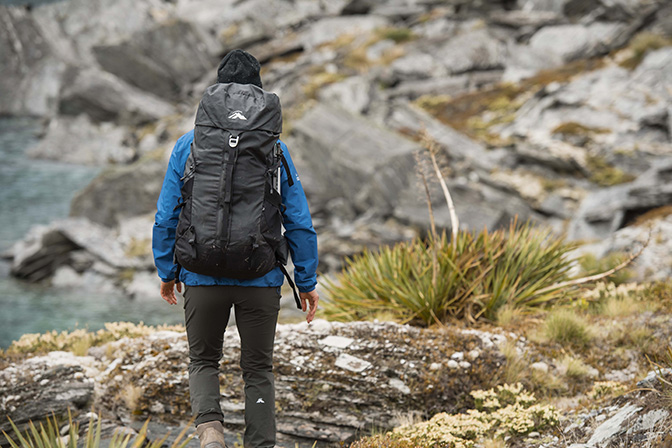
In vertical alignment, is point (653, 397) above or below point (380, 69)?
below

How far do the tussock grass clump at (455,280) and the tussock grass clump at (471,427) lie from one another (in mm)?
1834

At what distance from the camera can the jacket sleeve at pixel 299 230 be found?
3.30 meters

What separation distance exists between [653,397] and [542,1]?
3461 cm

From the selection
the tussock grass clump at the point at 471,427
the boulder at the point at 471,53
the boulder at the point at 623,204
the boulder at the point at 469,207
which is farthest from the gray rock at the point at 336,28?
Answer: the tussock grass clump at the point at 471,427

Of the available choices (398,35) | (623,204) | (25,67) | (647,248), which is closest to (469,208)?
(623,204)

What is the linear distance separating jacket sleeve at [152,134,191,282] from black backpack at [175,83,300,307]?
0.46 ft

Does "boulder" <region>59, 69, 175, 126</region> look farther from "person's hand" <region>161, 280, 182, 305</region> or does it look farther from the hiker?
the hiker

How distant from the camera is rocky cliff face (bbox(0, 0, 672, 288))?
17266 millimetres

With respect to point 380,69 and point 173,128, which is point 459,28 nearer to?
point 380,69

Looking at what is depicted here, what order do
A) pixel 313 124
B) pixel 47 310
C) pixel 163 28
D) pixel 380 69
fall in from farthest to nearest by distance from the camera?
pixel 163 28 → pixel 380 69 → pixel 313 124 → pixel 47 310

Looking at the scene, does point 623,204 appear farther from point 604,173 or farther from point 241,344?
point 241,344

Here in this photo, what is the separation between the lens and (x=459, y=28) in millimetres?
31438

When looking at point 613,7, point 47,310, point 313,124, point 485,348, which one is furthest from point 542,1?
point 485,348

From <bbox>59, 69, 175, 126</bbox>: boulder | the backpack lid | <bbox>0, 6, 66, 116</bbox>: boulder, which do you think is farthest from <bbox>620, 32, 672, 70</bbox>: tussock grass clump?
<bbox>0, 6, 66, 116</bbox>: boulder
